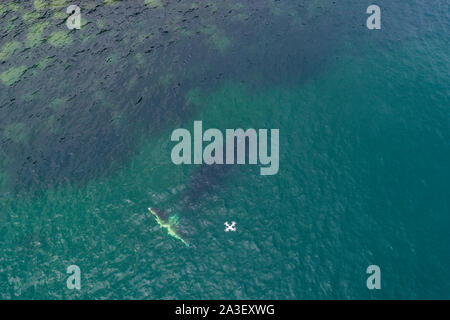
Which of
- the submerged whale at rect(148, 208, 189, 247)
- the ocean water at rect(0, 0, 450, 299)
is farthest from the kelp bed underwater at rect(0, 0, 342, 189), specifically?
the submerged whale at rect(148, 208, 189, 247)

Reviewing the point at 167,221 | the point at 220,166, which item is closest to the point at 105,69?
the point at 220,166

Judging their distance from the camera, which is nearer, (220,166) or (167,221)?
(167,221)

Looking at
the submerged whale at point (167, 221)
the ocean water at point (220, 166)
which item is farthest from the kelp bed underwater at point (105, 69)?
the submerged whale at point (167, 221)

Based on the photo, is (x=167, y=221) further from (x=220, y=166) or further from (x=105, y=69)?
(x=105, y=69)

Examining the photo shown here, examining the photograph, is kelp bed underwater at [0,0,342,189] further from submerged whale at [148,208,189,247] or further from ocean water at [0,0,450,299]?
submerged whale at [148,208,189,247]

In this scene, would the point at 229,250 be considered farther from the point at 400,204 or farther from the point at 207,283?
the point at 400,204
